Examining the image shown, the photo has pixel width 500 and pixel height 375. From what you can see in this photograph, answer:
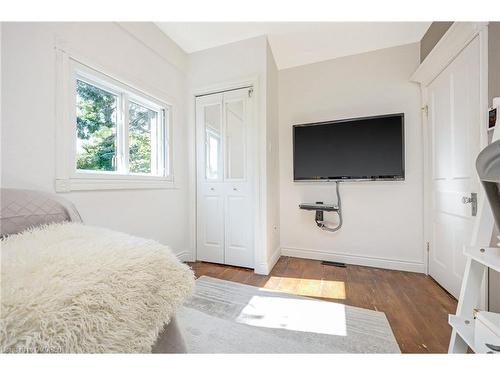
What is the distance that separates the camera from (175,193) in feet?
7.74

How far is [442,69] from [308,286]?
233cm

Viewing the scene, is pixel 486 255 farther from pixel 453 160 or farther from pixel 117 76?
pixel 117 76

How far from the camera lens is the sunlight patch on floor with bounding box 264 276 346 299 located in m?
1.73

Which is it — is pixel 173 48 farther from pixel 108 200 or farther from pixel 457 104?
pixel 457 104

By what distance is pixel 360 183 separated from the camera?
94.7 inches

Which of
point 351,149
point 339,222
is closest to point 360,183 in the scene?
point 351,149

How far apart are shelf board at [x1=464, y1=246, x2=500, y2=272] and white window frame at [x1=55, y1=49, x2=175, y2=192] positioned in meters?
2.29

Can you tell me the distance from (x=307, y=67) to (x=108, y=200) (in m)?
2.72

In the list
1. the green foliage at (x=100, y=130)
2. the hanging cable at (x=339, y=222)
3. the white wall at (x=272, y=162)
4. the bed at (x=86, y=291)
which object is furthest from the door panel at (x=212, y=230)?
the bed at (x=86, y=291)

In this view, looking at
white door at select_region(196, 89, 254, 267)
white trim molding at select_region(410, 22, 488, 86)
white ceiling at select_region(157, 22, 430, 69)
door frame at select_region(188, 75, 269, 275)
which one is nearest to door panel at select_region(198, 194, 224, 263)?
white door at select_region(196, 89, 254, 267)

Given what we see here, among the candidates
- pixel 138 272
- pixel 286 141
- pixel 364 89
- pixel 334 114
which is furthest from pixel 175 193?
pixel 364 89

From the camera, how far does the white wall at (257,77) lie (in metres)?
2.17

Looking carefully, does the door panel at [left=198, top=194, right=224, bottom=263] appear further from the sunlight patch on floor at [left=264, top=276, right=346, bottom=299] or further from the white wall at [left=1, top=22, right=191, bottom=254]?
the sunlight patch on floor at [left=264, top=276, right=346, bottom=299]

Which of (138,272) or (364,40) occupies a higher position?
(364,40)
